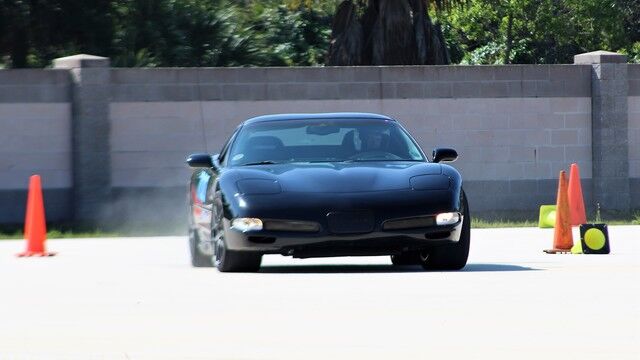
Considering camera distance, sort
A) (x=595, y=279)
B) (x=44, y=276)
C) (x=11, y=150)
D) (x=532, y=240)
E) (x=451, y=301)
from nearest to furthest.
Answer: (x=451, y=301), (x=595, y=279), (x=44, y=276), (x=532, y=240), (x=11, y=150)

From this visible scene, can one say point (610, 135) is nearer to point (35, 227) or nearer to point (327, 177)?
point (35, 227)

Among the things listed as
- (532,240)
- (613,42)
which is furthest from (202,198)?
(613,42)

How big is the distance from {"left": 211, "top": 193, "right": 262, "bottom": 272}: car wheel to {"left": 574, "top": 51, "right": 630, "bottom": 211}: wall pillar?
39.9 feet

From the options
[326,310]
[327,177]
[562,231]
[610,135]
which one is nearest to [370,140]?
[327,177]

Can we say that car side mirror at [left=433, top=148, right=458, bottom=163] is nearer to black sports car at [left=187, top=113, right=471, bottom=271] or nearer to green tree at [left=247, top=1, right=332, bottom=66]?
black sports car at [left=187, top=113, right=471, bottom=271]

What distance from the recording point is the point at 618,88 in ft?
77.9

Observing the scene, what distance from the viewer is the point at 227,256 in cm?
1225

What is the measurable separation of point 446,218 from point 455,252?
426 mm

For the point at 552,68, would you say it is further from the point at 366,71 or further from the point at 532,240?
the point at 532,240

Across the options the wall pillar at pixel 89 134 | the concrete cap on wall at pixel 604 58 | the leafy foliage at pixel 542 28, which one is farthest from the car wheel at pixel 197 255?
the leafy foliage at pixel 542 28

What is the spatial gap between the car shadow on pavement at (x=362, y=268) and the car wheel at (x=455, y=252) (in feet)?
0.54

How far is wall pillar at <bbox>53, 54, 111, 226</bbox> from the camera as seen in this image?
73.7 feet

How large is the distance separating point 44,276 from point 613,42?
111 ft

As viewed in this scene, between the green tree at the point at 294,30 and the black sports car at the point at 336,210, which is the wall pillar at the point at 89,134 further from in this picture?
the green tree at the point at 294,30
